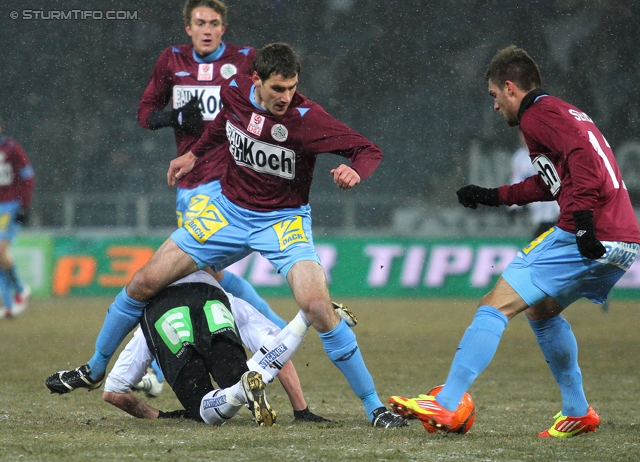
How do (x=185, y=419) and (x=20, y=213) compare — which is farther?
(x=20, y=213)

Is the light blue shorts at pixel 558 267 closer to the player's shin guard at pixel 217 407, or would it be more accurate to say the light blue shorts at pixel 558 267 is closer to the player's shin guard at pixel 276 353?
the player's shin guard at pixel 276 353

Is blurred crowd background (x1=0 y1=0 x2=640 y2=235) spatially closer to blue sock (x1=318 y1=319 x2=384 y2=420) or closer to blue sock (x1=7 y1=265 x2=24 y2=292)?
blue sock (x1=7 y1=265 x2=24 y2=292)

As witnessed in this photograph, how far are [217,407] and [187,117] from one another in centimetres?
219

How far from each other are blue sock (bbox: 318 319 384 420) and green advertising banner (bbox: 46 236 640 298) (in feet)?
26.4

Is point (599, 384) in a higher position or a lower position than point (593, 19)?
lower

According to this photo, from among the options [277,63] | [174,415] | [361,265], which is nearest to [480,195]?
[277,63]

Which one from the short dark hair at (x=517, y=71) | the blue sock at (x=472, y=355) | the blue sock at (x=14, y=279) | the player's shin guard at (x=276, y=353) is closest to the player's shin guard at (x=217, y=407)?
the player's shin guard at (x=276, y=353)

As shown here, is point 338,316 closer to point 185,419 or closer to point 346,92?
point 185,419

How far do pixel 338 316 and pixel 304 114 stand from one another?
39.3 inches

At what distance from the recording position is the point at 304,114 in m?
4.40

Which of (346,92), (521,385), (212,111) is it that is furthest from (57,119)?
(521,385)

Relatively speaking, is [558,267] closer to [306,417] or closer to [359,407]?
[306,417]

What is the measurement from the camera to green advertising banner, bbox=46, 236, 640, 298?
1217cm

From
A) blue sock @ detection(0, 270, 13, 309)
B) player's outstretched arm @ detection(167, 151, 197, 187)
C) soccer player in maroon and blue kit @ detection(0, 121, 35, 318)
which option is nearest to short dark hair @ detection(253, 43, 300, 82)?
player's outstretched arm @ detection(167, 151, 197, 187)
